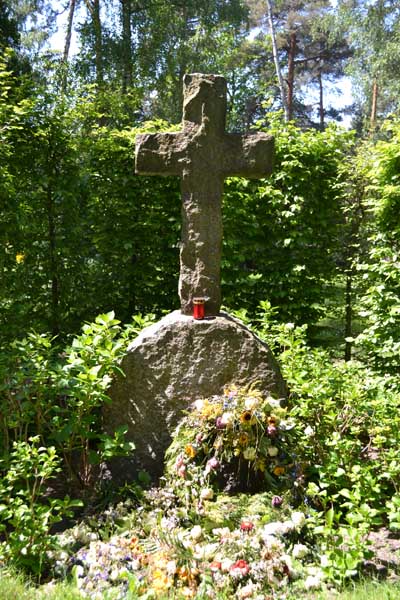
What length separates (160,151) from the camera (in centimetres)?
389

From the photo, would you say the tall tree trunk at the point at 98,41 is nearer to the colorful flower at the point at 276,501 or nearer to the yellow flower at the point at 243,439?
the yellow flower at the point at 243,439

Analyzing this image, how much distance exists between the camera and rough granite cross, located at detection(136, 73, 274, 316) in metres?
3.82

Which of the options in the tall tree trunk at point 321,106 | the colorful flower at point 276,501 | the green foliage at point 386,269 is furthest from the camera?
the tall tree trunk at point 321,106

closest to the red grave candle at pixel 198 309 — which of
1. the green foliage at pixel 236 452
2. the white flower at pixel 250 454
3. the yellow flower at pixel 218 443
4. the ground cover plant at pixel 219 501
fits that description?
the ground cover plant at pixel 219 501

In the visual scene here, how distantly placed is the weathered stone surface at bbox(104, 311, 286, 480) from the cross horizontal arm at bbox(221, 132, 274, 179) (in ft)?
3.59

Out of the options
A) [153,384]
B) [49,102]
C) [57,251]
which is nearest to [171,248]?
[57,251]

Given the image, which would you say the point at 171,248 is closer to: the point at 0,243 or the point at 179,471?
the point at 0,243

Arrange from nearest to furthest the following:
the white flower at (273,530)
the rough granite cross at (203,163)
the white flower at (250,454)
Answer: the white flower at (273,530), the white flower at (250,454), the rough granite cross at (203,163)

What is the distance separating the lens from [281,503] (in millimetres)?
2994

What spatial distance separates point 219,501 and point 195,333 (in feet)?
3.53

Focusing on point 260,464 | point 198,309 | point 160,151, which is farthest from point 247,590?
point 160,151

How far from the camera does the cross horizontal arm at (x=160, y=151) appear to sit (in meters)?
3.87

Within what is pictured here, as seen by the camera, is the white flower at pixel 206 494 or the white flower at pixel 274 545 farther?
the white flower at pixel 206 494

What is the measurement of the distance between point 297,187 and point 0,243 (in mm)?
3413
